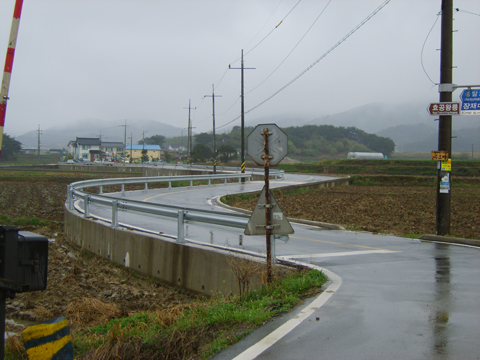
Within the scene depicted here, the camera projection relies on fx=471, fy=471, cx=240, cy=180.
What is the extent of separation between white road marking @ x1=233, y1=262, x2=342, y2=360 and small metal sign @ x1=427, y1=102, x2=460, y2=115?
292 inches

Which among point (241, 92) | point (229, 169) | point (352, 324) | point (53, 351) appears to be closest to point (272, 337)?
point (352, 324)

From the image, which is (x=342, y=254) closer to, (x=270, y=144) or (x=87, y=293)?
(x=270, y=144)

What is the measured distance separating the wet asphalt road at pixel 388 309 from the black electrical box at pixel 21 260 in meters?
1.96

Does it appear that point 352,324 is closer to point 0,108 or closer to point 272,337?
point 272,337

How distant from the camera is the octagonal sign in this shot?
7758mm

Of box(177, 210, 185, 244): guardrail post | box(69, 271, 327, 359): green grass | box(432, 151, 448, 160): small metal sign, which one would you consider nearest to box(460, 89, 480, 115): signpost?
box(432, 151, 448, 160): small metal sign

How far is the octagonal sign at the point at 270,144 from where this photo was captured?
25.5 ft

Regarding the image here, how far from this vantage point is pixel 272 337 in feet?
16.6

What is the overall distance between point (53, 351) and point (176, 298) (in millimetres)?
5207

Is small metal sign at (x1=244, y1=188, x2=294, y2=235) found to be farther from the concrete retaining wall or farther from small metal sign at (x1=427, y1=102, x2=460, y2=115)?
small metal sign at (x1=427, y1=102, x2=460, y2=115)

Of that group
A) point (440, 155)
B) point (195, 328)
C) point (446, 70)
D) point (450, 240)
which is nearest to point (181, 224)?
point (195, 328)

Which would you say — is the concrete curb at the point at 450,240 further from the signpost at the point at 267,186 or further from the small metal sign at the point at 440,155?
the signpost at the point at 267,186

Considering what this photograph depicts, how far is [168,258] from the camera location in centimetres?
1070

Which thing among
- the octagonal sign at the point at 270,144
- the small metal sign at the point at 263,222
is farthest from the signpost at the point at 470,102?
the small metal sign at the point at 263,222
